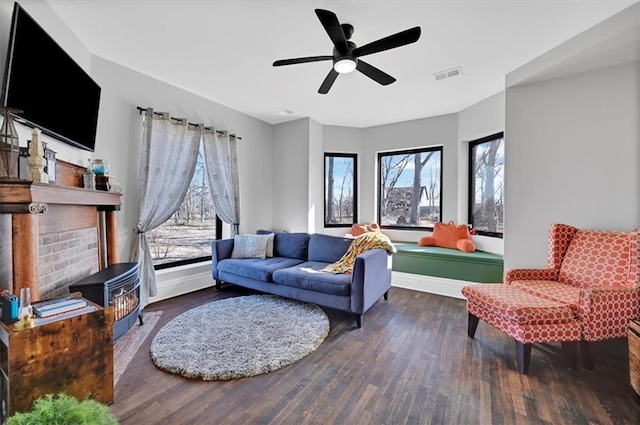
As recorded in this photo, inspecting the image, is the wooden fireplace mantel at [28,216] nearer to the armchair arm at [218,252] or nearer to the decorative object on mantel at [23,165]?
the decorative object on mantel at [23,165]

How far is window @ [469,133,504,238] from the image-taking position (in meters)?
3.59

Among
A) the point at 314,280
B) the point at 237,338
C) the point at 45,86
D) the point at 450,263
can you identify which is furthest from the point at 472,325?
the point at 45,86

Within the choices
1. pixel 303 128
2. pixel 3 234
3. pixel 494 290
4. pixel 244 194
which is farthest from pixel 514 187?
pixel 3 234

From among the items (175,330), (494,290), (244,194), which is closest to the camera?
(494,290)

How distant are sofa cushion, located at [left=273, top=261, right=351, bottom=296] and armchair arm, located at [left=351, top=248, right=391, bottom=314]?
3.8 inches

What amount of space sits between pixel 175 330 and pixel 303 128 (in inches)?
133

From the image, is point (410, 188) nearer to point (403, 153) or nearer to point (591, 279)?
point (403, 153)

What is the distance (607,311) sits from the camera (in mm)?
1856

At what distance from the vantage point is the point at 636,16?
1.95m

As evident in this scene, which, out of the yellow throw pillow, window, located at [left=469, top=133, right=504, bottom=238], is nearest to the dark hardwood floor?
the yellow throw pillow

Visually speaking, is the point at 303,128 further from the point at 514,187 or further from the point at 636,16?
the point at 636,16

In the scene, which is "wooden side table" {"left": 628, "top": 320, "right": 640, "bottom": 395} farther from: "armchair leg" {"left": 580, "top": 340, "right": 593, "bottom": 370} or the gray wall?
the gray wall

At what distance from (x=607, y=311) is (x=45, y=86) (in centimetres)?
416

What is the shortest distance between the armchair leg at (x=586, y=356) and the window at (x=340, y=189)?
3354mm
